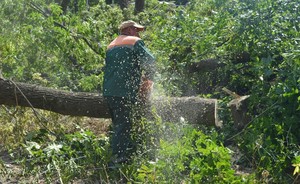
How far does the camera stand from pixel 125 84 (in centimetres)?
605

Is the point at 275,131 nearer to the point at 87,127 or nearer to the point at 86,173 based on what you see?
the point at 86,173

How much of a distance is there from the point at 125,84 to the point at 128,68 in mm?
172

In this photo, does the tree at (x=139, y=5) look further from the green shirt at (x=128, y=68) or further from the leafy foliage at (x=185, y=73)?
the green shirt at (x=128, y=68)

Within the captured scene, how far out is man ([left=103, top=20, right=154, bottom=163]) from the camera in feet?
19.6

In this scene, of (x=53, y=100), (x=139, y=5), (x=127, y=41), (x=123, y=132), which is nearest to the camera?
(x=123, y=132)

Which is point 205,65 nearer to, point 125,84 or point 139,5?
point 125,84

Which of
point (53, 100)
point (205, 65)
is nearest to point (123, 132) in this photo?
point (53, 100)

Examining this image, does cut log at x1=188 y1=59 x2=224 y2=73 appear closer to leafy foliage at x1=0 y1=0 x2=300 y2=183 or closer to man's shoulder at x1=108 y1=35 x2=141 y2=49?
leafy foliage at x1=0 y1=0 x2=300 y2=183

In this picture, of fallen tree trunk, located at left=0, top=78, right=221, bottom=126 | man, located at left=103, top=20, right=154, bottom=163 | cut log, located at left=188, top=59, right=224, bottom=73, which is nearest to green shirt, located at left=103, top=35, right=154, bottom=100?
man, located at left=103, top=20, right=154, bottom=163

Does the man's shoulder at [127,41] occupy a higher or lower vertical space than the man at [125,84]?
higher

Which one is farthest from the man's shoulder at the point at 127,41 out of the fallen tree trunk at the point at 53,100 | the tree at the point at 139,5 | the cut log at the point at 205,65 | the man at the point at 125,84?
the tree at the point at 139,5

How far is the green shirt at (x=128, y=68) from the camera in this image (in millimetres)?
6051

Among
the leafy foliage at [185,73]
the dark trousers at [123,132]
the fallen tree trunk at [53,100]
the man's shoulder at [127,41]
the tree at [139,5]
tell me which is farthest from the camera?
the tree at [139,5]

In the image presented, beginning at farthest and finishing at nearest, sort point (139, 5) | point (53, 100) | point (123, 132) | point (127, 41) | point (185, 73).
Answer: point (139, 5), point (185, 73), point (53, 100), point (127, 41), point (123, 132)
